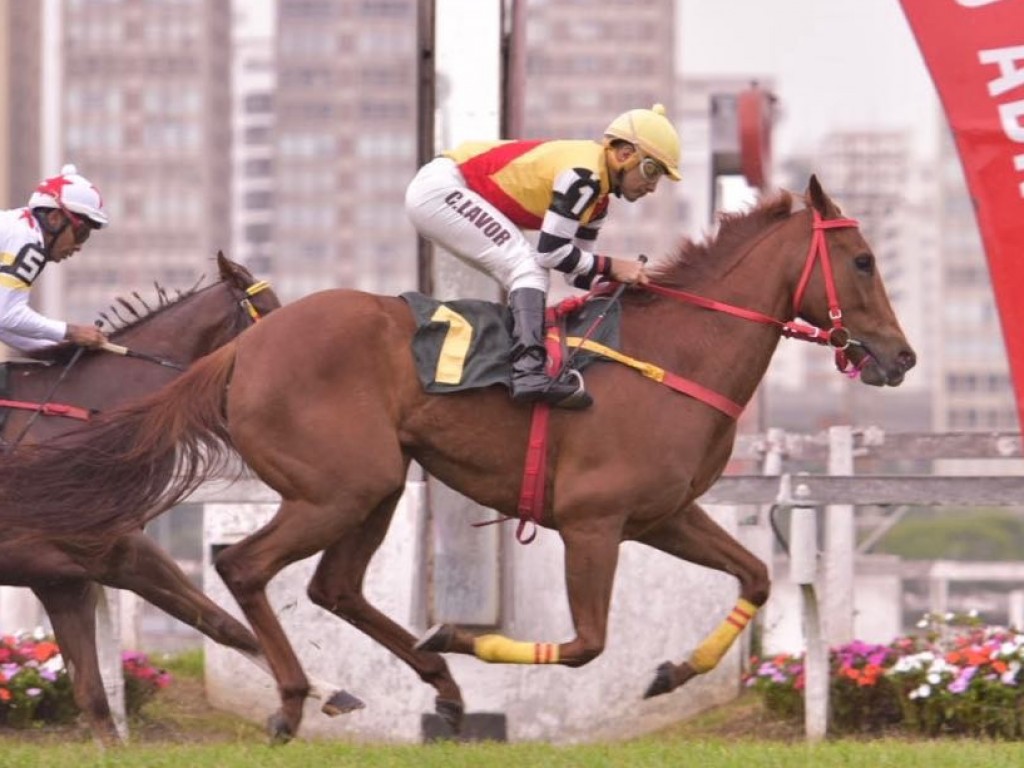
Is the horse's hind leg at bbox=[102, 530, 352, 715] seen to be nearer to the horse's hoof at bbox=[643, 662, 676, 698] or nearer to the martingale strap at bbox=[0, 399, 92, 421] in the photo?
the martingale strap at bbox=[0, 399, 92, 421]

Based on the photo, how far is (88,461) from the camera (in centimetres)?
682

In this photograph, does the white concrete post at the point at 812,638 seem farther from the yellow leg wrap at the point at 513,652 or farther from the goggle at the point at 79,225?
the goggle at the point at 79,225

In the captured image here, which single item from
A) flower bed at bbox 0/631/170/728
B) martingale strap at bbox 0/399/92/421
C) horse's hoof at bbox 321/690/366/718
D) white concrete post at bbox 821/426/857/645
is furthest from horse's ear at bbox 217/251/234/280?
white concrete post at bbox 821/426/857/645

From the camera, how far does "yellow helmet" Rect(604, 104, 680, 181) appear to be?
653 centimetres

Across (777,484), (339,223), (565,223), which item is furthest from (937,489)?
(339,223)

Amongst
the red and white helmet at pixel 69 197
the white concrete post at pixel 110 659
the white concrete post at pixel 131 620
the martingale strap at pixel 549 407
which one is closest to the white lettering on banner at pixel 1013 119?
the martingale strap at pixel 549 407

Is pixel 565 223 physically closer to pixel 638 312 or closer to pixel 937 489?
pixel 638 312

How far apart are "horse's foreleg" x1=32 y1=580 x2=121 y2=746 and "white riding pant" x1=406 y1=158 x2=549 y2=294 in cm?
191

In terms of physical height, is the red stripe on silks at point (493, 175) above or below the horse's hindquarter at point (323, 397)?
above

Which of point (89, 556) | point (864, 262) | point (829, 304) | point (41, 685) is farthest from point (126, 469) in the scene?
point (864, 262)

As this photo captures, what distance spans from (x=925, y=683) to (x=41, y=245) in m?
3.81

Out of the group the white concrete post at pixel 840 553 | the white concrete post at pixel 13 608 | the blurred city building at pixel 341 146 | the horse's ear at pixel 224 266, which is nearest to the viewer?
the horse's ear at pixel 224 266

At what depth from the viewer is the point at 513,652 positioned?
6465 mm

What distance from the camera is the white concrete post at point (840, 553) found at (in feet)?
30.8
